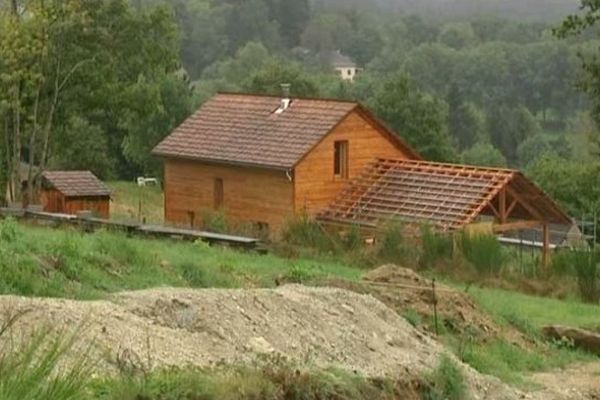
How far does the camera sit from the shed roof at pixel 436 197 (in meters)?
35.6

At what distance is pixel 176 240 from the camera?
26562 mm

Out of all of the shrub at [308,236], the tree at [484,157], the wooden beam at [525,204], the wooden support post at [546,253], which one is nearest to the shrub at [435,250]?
the wooden support post at [546,253]

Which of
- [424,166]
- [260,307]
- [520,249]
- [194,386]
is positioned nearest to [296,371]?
[194,386]

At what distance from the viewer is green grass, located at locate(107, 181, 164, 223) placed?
50.3 m

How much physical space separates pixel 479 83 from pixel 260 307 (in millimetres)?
133250

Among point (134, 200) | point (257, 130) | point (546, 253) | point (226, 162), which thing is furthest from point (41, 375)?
point (134, 200)

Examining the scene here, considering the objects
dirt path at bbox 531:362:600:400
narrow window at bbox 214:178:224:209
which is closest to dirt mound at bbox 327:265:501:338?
dirt path at bbox 531:362:600:400

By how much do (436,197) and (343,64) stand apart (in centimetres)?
14073

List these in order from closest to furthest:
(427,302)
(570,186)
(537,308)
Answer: (427,302)
(537,308)
(570,186)

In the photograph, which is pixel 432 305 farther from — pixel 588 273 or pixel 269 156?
pixel 269 156

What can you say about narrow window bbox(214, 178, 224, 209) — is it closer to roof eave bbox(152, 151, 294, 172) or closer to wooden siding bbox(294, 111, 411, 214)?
roof eave bbox(152, 151, 294, 172)

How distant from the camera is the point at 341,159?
1618 inches

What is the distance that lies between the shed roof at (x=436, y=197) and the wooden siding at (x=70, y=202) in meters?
8.42

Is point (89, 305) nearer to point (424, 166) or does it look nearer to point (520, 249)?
point (520, 249)
